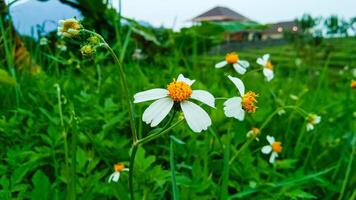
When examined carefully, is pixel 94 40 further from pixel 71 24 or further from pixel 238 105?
pixel 238 105

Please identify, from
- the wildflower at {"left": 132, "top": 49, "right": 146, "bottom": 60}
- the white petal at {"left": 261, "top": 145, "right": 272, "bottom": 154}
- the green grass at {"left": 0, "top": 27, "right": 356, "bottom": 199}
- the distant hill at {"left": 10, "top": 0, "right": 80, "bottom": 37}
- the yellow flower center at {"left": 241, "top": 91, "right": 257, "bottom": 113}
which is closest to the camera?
the yellow flower center at {"left": 241, "top": 91, "right": 257, "bottom": 113}

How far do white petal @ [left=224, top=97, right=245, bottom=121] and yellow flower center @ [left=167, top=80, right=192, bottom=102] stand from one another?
0.21ft

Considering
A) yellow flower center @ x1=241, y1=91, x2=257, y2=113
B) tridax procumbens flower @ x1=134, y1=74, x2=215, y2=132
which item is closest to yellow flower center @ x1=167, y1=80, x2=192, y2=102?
tridax procumbens flower @ x1=134, y1=74, x2=215, y2=132

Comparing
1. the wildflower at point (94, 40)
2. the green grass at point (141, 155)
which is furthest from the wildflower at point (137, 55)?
the wildflower at point (94, 40)

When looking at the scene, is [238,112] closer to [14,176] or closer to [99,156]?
[14,176]

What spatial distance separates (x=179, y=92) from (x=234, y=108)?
9 centimetres

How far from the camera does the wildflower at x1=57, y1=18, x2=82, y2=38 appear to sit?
552mm

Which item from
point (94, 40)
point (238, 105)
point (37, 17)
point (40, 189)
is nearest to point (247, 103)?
point (238, 105)

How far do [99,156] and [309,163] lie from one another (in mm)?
648

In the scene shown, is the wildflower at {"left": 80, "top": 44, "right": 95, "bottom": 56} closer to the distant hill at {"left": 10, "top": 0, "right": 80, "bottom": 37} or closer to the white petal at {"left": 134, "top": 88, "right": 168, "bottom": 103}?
the white petal at {"left": 134, "top": 88, "right": 168, "bottom": 103}

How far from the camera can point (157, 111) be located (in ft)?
1.72

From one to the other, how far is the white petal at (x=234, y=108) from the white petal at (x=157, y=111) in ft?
0.28

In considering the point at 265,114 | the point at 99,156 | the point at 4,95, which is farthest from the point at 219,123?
the point at 4,95

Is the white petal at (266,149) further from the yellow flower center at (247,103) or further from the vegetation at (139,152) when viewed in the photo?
the yellow flower center at (247,103)
